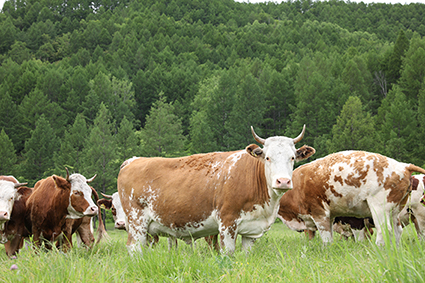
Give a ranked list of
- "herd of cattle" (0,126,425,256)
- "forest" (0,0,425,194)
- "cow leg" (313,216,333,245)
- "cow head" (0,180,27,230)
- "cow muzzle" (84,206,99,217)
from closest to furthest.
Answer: "herd of cattle" (0,126,425,256) < "cow leg" (313,216,333,245) < "cow head" (0,180,27,230) < "cow muzzle" (84,206,99,217) < "forest" (0,0,425,194)

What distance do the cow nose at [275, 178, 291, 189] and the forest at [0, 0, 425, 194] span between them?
3894cm

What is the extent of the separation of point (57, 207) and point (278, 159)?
191 inches

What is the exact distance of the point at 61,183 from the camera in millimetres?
7980

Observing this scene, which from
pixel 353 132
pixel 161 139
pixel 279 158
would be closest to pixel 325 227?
pixel 279 158

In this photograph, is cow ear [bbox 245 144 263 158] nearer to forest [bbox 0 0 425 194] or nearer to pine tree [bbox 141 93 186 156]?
forest [bbox 0 0 425 194]

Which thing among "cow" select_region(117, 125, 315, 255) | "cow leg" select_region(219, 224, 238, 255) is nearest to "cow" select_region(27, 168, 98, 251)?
"cow" select_region(117, 125, 315, 255)

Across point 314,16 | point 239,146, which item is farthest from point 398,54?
point 314,16

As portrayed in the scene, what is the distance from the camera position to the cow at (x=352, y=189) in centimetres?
660

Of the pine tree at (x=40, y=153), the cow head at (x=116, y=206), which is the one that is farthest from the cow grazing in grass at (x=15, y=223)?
the pine tree at (x=40, y=153)

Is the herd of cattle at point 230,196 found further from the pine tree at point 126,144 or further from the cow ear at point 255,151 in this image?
the pine tree at point 126,144

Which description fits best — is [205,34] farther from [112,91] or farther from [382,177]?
[382,177]

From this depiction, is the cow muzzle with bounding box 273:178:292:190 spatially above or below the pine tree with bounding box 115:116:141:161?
above

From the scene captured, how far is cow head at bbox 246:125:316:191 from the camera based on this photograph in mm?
5469

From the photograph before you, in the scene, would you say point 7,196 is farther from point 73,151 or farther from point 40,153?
point 40,153
